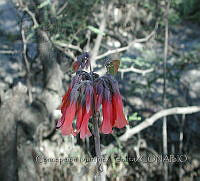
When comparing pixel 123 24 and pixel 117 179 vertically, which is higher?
pixel 123 24

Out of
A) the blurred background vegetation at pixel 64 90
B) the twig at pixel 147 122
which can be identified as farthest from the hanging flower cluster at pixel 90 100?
the twig at pixel 147 122

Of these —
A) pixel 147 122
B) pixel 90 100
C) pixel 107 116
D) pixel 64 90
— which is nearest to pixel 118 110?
pixel 107 116

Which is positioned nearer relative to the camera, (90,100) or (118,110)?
(90,100)

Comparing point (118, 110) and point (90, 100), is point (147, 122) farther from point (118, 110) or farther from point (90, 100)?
point (90, 100)

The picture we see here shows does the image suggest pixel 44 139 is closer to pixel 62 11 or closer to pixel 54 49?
pixel 54 49

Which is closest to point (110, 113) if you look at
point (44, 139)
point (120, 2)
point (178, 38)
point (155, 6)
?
point (44, 139)

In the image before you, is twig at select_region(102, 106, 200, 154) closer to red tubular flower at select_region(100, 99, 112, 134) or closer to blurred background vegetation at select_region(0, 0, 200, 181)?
blurred background vegetation at select_region(0, 0, 200, 181)
